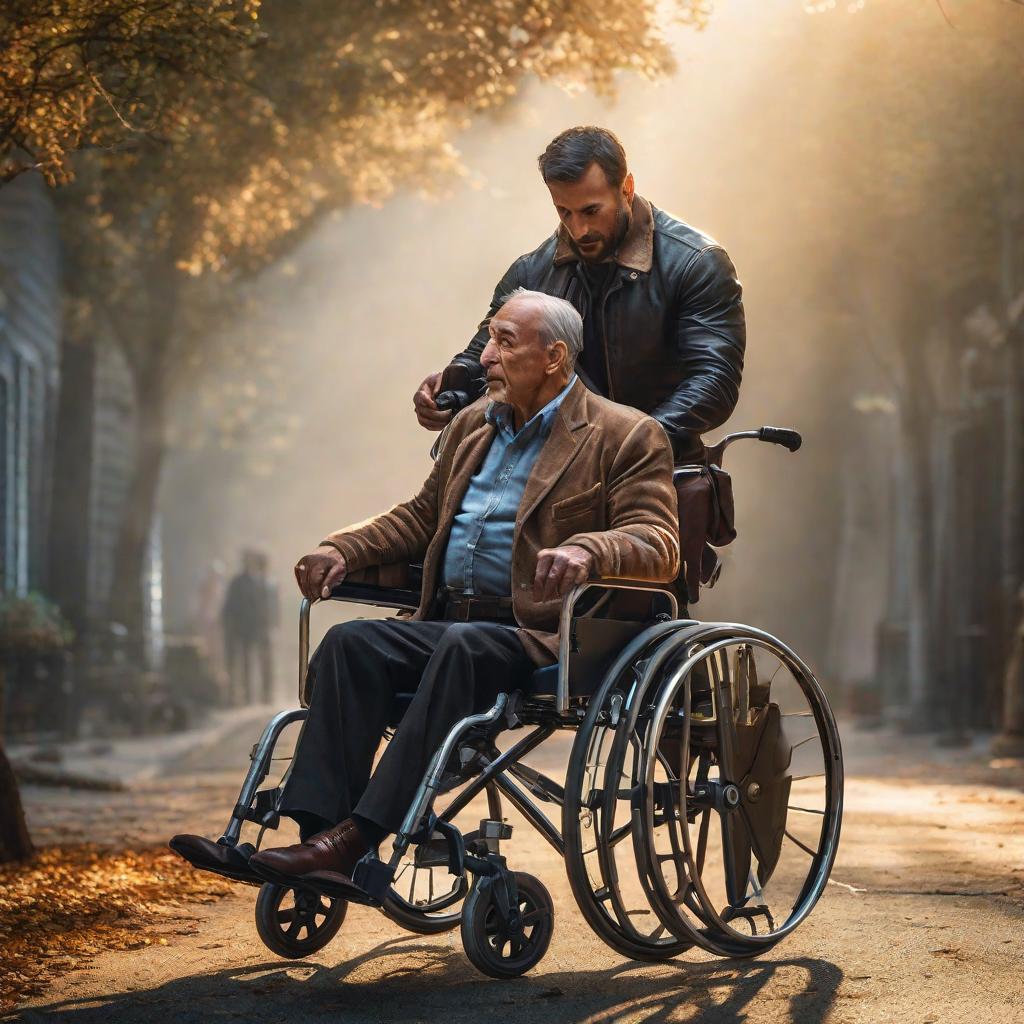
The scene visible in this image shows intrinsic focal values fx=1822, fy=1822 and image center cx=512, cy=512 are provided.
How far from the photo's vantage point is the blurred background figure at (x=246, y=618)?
76.0 ft

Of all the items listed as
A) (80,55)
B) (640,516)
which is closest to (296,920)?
(640,516)

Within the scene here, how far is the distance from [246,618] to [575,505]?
19054 mm

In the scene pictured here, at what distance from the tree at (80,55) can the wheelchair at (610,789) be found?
9.33 feet

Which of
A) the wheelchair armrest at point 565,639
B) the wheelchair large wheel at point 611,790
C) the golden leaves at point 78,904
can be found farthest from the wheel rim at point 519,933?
the golden leaves at point 78,904

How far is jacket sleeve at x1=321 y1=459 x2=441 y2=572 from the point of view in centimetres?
476

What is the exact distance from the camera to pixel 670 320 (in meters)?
5.25

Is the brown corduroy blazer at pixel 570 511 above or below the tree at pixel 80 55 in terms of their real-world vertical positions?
below

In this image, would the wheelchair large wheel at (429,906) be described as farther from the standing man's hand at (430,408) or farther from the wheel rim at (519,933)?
the standing man's hand at (430,408)

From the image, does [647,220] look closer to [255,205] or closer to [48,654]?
[255,205]

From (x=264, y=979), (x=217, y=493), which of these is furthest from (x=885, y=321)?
(x=217, y=493)

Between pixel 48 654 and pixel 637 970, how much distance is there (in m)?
10.4

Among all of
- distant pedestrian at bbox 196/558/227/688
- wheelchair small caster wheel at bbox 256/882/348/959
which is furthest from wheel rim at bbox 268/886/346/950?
distant pedestrian at bbox 196/558/227/688

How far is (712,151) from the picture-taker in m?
18.7

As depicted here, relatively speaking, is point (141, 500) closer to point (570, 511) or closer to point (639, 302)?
point (639, 302)
